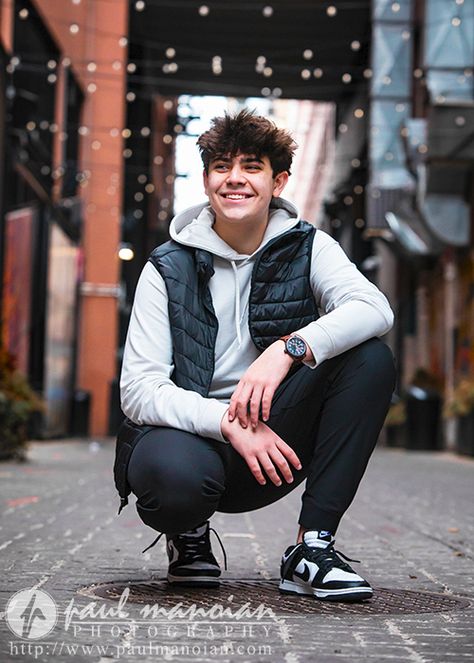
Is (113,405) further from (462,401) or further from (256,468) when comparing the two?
(256,468)

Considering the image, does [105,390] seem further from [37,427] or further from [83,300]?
[37,427]

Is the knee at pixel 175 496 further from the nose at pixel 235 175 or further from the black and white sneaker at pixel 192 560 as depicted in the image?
the nose at pixel 235 175

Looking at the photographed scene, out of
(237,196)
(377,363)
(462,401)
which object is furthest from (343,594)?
(462,401)

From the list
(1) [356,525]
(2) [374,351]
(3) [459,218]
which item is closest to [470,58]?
(3) [459,218]

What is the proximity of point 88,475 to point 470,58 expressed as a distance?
10.9m

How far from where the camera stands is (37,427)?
75.3 ft

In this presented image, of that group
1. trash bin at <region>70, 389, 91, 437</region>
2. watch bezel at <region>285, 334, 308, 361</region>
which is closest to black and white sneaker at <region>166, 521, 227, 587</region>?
watch bezel at <region>285, 334, 308, 361</region>

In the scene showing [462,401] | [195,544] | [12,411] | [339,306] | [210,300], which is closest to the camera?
[339,306]

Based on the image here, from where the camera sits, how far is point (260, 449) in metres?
3.83

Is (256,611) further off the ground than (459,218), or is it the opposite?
(459,218)

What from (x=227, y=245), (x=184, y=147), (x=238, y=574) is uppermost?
(x=184, y=147)

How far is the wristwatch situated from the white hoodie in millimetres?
19

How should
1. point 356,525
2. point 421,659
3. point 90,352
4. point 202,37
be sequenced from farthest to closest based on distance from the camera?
point 90,352 < point 202,37 < point 356,525 < point 421,659

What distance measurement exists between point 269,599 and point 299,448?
1.57ft
